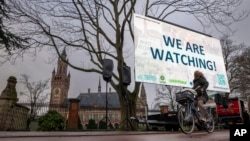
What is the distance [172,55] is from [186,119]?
5176 mm

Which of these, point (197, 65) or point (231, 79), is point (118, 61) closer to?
point (197, 65)

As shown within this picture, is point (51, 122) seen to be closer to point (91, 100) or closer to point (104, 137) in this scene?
point (104, 137)

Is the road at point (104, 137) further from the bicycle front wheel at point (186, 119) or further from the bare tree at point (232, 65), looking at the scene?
the bare tree at point (232, 65)

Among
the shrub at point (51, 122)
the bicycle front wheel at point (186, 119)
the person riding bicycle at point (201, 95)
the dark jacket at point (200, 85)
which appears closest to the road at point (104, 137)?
the bicycle front wheel at point (186, 119)

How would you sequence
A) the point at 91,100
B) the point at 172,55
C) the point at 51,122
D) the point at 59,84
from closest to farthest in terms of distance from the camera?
the point at 172,55 < the point at 51,122 < the point at 91,100 < the point at 59,84

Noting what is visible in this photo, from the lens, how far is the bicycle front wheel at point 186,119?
5.22 meters

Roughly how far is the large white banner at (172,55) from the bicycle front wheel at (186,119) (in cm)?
356

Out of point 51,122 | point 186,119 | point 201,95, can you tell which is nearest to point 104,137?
point 186,119

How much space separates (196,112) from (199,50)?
6.16 meters

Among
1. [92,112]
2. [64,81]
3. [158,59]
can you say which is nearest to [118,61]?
[158,59]

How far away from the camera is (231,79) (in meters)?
24.4

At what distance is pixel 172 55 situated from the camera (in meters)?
10.1

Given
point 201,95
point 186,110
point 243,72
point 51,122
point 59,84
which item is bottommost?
point 51,122

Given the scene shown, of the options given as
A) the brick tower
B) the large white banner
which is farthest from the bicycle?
the brick tower
